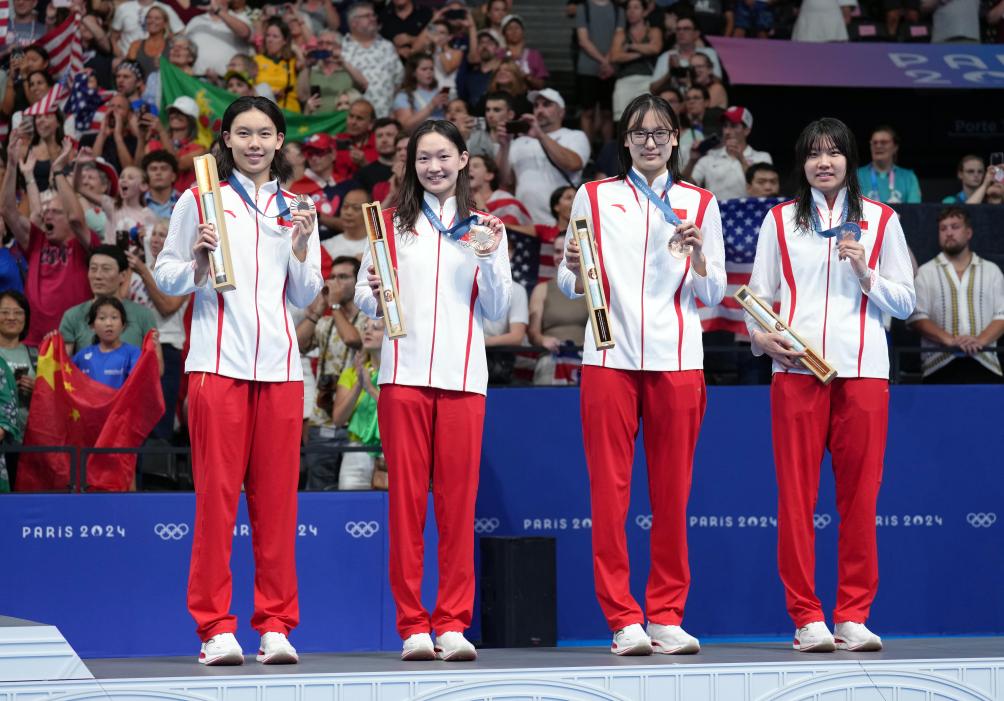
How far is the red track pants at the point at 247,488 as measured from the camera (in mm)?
5625

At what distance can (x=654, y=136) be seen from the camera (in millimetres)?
6098

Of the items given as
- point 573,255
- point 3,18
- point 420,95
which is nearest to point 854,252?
point 573,255

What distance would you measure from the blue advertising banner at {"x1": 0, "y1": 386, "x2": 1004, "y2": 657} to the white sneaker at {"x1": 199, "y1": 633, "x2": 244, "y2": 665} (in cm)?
212

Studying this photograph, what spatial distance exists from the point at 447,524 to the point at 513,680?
2.96ft

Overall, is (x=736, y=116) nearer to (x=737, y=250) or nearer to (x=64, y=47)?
(x=737, y=250)

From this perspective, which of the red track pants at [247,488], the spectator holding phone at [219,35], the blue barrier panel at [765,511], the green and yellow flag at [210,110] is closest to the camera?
the red track pants at [247,488]

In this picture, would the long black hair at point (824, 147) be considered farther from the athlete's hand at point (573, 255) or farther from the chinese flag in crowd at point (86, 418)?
the chinese flag in crowd at point (86, 418)

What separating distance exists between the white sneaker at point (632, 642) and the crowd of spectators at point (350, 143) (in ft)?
5.90

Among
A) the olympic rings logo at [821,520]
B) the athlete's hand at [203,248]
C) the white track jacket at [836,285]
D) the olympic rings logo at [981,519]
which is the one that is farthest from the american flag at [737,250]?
the athlete's hand at [203,248]

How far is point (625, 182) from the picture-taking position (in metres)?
6.19

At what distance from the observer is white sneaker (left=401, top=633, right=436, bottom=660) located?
5695mm

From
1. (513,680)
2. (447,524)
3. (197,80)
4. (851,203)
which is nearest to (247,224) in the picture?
(447,524)

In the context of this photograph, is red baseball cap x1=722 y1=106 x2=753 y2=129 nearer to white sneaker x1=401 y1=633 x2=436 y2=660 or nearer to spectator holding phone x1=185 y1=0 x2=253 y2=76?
spectator holding phone x1=185 y1=0 x2=253 y2=76

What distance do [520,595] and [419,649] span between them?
1.15m
